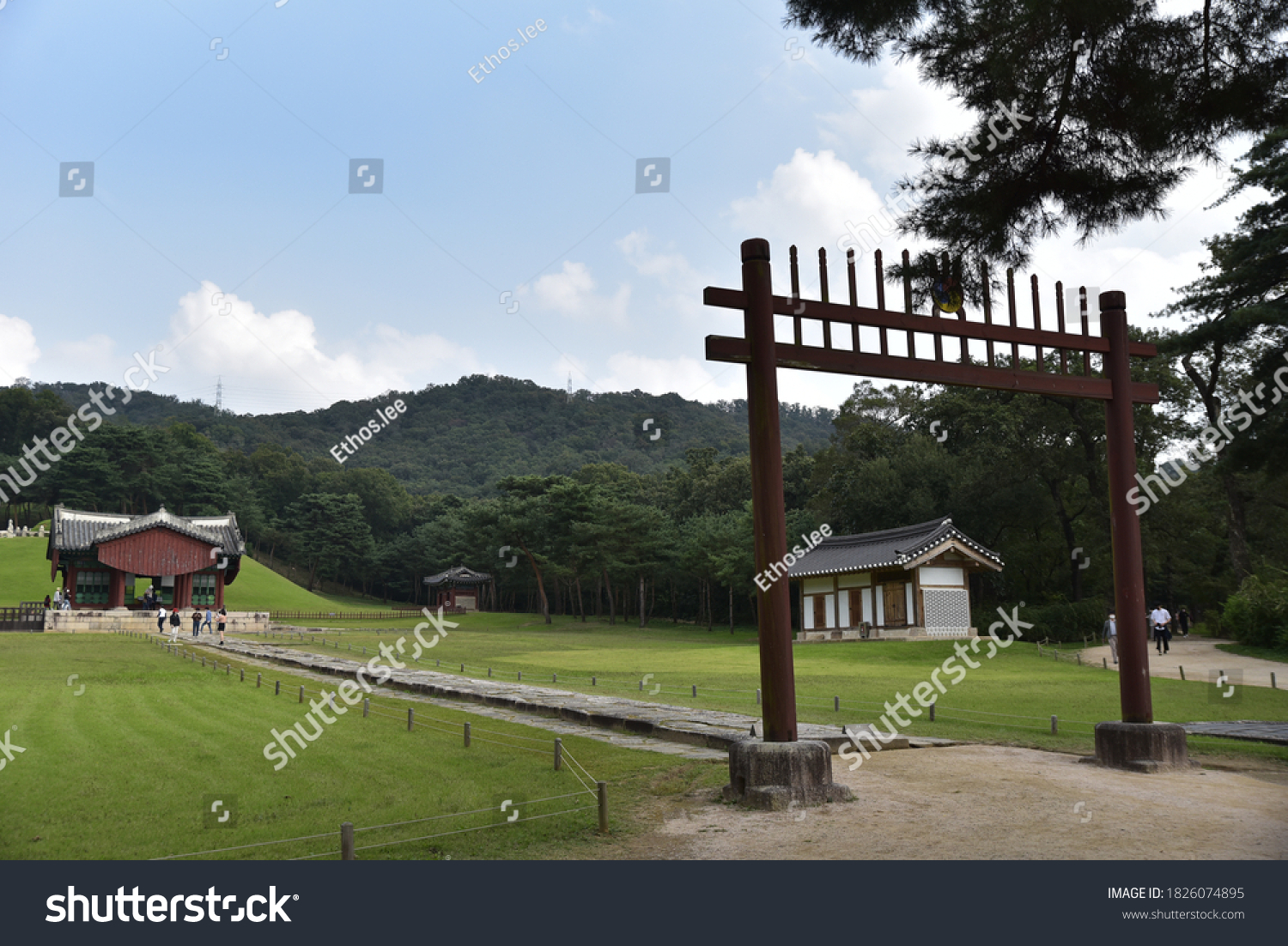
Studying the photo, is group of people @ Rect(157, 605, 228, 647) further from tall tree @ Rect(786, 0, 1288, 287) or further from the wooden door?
tall tree @ Rect(786, 0, 1288, 287)

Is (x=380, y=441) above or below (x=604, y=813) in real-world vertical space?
above

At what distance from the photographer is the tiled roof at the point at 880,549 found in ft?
112

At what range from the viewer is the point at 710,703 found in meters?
15.4

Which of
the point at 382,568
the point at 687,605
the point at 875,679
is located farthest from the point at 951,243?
the point at 382,568

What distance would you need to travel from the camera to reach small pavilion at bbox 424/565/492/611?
64375mm

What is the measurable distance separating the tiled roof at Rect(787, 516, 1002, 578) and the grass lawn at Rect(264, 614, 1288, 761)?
3767mm

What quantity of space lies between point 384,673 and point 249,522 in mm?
66396

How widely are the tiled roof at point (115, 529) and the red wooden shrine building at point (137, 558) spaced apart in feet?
0.12

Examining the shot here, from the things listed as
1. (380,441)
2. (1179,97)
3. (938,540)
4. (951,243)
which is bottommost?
(938,540)

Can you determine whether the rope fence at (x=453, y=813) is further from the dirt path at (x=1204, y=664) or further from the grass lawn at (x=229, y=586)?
the grass lawn at (x=229, y=586)

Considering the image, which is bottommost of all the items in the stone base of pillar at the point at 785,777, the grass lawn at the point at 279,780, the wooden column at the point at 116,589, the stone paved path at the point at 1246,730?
the stone paved path at the point at 1246,730

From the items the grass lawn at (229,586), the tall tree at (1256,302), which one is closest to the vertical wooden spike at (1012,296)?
the tall tree at (1256,302)

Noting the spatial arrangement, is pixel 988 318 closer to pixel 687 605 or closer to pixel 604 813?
pixel 604 813

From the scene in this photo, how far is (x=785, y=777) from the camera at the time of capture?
288 inches
